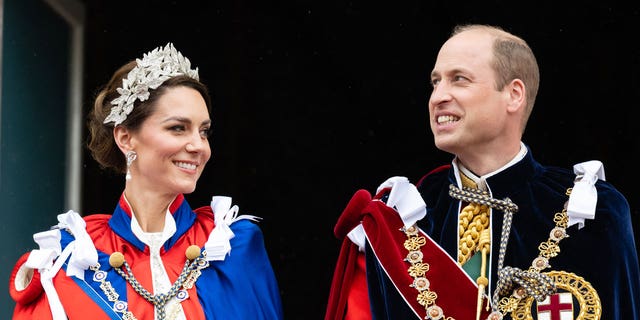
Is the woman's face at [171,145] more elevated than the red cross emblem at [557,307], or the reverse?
the woman's face at [171,145]

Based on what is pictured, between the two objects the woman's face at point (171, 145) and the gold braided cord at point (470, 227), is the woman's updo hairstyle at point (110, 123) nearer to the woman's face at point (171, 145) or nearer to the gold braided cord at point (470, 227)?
the woman's face at point (171, 145)

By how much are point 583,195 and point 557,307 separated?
35cm

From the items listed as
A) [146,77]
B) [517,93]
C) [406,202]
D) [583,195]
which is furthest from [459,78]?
[146,77]

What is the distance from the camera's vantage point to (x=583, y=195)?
3971 millimetres

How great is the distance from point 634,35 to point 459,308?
2615 millimetres

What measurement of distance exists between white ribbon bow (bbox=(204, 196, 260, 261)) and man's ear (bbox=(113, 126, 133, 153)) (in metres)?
0.36

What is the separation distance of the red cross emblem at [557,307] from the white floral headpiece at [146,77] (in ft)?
4.82

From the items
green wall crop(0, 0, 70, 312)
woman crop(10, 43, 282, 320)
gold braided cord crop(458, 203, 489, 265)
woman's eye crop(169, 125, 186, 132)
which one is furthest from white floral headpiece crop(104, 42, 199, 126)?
green wall crop(0, 0, 70, 312)

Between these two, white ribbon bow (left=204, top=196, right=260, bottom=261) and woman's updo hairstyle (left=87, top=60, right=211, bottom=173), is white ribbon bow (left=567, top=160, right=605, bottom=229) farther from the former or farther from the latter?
woman's updo hairstyle (left=87, top=60, right=211, bottom=173)

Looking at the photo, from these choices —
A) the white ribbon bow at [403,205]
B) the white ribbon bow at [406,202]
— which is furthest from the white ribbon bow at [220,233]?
the white ribbon bow at [406,202]

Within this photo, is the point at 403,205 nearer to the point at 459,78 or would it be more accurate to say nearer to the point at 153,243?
the point at 459,78

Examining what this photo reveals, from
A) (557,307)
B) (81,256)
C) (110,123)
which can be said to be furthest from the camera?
(110,123)

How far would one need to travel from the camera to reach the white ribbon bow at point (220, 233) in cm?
432

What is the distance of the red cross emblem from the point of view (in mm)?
3907
